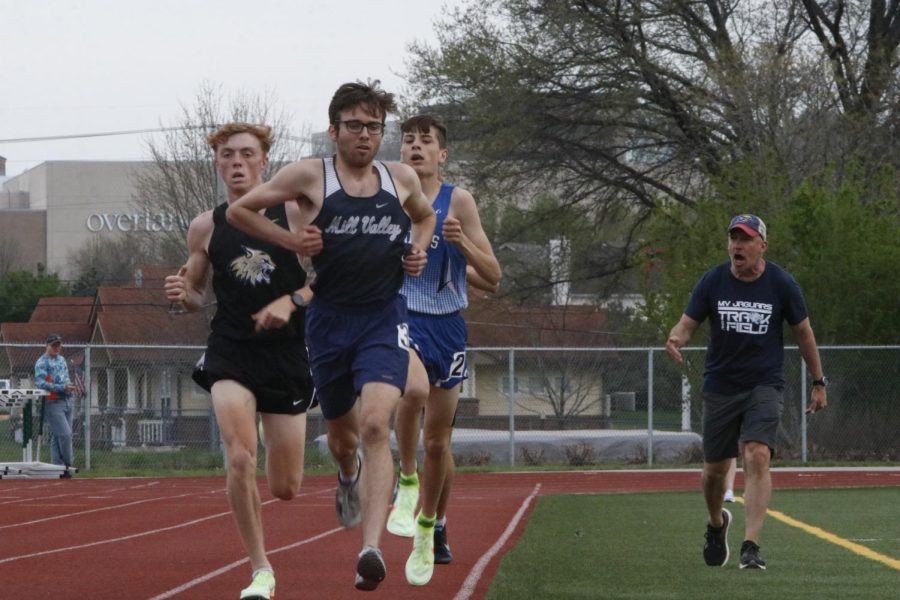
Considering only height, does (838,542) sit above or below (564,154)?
below

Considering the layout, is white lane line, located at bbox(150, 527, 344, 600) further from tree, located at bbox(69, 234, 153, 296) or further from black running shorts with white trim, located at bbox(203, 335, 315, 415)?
tree, located at bbox(69, 234, 153, 296)

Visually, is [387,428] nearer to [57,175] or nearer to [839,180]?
[839,180]

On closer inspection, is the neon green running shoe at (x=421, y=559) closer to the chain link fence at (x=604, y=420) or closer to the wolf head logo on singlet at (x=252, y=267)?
the wolf head logo on singlet at (x=252, y=267)

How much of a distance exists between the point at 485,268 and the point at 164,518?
6708 millimetres

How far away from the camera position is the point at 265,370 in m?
7.28

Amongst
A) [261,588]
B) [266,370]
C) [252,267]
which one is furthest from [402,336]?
[261,588]

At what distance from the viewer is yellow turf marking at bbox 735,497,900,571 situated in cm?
922

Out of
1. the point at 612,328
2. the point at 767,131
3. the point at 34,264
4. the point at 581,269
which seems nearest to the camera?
the point at 767,131

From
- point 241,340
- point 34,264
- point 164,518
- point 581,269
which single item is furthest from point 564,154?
point 34,264

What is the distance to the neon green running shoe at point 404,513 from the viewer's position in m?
8.25

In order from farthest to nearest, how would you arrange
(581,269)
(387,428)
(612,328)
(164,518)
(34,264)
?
(34,264), (612,328), (581,269), (164,518), (387,428)

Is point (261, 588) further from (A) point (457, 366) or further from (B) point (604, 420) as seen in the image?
(B) point (604, 420)

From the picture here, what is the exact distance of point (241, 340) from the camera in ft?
23.9

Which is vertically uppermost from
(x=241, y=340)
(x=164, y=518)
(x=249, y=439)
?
(x=241, y=340)
